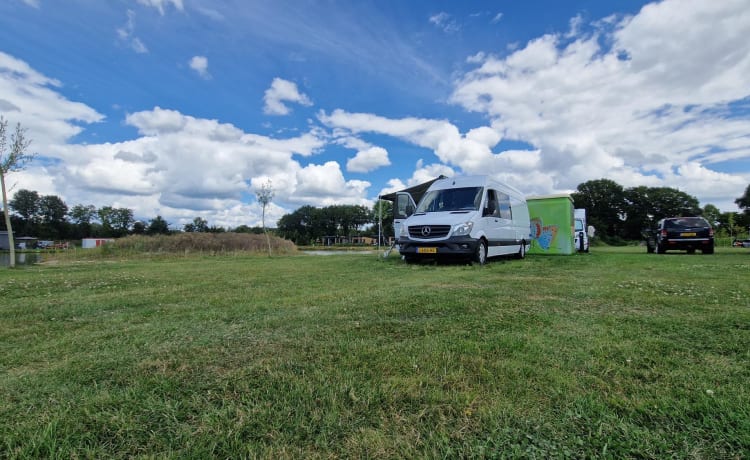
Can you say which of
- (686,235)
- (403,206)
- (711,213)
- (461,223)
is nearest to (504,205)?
(461,223)

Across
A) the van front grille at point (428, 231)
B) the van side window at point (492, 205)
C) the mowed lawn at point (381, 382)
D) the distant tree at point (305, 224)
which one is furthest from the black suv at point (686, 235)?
the distant tree at point (305, 224)

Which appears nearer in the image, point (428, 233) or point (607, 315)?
point (607, 315)

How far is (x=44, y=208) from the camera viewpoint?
88.0 meters

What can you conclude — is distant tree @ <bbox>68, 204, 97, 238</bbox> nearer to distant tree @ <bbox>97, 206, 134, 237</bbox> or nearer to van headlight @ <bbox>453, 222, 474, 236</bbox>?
distant tree @ <bbox>97, 206, 134, 237</bbox>

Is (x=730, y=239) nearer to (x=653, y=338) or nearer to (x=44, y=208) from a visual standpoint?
(x=653, y=338)

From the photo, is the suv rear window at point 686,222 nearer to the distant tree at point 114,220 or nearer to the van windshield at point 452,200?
the van windshield at point 452,200

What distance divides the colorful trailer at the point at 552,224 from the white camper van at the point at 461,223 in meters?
4.71

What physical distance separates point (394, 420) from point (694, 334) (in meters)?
2.86

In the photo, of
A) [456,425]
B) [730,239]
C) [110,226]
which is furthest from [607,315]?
[110,226]

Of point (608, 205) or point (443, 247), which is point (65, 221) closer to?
point (443, 247)

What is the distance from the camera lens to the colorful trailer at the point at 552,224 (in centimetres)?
1541

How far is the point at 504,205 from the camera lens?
11688 millimetres

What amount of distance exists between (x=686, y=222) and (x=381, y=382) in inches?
773

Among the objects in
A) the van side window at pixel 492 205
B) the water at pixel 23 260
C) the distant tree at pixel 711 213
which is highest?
the distant tree at pixel 711 213
